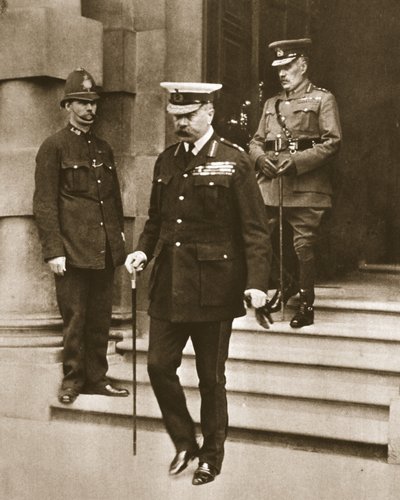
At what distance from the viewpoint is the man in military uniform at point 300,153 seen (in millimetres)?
7383

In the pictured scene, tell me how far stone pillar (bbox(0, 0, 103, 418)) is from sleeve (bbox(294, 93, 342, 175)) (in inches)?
72.9

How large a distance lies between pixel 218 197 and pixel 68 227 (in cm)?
180

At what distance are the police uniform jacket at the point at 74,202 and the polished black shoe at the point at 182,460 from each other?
1737 mm

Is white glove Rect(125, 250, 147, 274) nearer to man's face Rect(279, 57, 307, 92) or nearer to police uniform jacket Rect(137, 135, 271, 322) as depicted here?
police uniform jacket Rect(137, 135, 271, 322)

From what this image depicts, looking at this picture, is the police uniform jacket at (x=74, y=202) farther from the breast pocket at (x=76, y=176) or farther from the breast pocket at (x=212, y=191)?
the breast pocket at (x=212, y=191)

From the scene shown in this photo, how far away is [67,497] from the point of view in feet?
21.0

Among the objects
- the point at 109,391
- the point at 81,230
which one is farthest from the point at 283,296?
the point at 81,230

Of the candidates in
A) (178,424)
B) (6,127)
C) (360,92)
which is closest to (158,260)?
(178,424)

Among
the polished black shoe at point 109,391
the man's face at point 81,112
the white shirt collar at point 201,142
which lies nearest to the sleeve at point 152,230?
the white shirt collar at point 201,142

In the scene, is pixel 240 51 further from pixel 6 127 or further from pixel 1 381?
pixel 1 381

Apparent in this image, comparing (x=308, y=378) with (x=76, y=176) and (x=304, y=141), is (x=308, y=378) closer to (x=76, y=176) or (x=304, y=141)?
(x=304, y=141)

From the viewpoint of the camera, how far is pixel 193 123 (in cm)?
567

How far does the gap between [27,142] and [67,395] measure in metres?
1.94

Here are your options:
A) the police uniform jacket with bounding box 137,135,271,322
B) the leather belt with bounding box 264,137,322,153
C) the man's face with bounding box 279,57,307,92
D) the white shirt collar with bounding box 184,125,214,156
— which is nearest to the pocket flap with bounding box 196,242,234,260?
the police uniform jacket with bounding box 137,135,271,322
